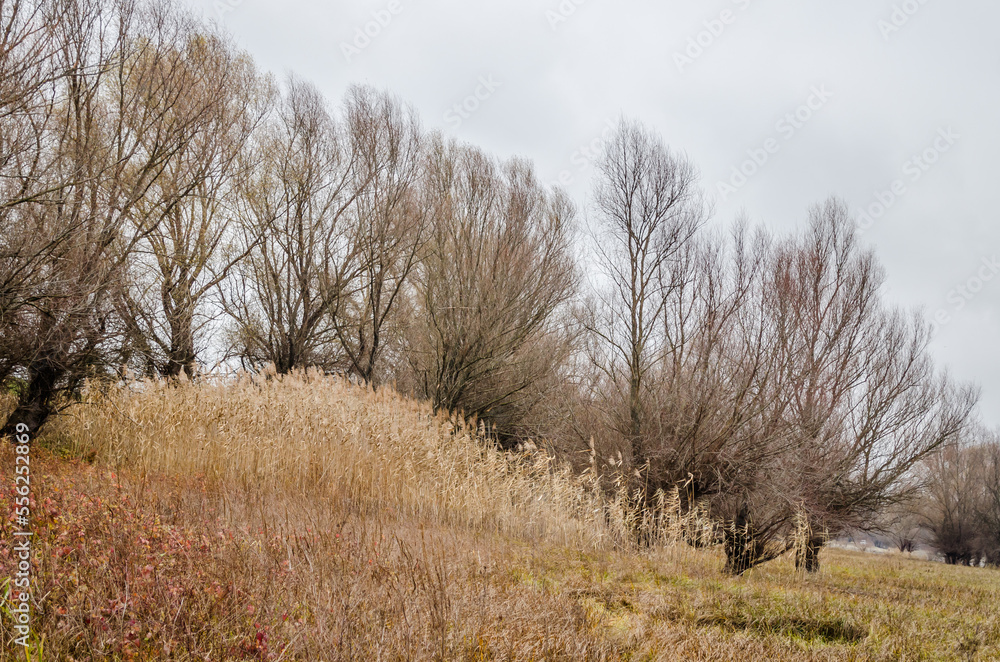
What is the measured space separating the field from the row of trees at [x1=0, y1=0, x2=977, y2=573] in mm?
1667

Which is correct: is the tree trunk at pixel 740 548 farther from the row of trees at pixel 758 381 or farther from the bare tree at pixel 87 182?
the bare tree at pixel 87 182

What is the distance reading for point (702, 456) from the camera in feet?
31.0

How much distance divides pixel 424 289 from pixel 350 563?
1138 cm

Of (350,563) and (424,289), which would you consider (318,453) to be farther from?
(424,289)

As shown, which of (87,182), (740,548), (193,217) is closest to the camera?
(87,182)

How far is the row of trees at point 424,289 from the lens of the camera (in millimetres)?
6816

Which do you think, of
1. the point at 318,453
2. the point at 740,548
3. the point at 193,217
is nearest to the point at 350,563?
the point at 318,453

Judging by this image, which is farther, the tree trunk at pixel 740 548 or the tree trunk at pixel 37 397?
the tree trunk at pixel 740 548

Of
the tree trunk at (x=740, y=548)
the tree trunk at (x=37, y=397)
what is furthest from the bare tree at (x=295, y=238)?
the tree trunk at (x=740, y=548)

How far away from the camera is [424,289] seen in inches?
585

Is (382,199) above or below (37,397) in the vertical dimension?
above

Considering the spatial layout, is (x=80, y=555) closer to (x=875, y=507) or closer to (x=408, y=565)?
(x=408, y=565)

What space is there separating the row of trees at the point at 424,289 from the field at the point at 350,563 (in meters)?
1.67

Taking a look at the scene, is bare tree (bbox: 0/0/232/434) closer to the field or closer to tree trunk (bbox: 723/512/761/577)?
the field
